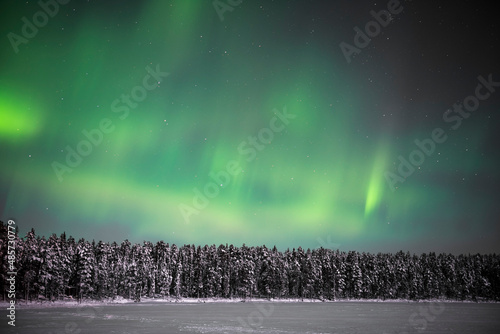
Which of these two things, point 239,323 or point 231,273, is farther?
point 231,273

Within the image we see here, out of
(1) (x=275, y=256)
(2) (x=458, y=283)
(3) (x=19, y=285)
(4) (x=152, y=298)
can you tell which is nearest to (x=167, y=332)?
(3) (x=19, y=285)

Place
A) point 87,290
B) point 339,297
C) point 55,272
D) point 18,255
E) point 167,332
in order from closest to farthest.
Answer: point 167,332
point 18,255
point 55,272
point 87,290
point 339,297

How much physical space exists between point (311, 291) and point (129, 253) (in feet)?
219

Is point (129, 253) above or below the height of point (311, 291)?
above

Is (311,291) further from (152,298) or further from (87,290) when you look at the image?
(87,290)

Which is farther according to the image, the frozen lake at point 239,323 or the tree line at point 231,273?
the tree line at point 231,273

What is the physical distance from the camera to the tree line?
304 feet

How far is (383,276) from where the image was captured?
14175 centimetres

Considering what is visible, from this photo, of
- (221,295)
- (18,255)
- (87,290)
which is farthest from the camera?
(221,295)

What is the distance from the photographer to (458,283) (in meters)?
144

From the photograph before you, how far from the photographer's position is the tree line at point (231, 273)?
9262 cm

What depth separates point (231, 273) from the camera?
125 metres

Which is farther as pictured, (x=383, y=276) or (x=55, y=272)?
(x=383, y=276)

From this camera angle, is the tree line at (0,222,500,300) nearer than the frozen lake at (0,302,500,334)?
No
